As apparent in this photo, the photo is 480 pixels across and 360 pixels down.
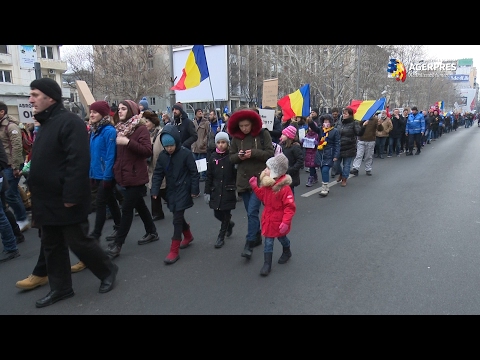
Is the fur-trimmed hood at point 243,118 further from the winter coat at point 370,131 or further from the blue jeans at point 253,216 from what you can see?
the winter coat at point 370,131

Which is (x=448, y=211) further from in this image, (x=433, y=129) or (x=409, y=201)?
(x=433, y=129)

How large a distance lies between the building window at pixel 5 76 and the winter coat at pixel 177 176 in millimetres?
38353

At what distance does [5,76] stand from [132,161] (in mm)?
38701

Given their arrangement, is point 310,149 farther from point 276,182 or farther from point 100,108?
point 100,108

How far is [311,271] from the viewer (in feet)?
12.8

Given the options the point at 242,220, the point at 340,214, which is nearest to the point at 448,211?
the point at 340,214


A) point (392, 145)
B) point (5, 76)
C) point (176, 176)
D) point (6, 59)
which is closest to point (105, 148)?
point (176, 176)

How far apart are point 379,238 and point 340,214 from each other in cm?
124

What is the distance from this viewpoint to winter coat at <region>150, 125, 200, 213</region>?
4.33m

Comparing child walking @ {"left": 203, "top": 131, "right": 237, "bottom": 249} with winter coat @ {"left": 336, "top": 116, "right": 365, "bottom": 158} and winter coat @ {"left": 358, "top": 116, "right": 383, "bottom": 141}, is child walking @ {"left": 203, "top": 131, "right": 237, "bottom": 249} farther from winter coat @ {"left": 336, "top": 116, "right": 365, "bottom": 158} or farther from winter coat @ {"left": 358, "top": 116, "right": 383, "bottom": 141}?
winter coat @ {"left": 358, "top": 116, "right": 383, "bottom": 141}

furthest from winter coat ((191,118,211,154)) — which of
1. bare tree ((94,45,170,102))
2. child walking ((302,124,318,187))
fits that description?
bare tree ((94,45,170,102))

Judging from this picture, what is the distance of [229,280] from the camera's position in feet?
12.2

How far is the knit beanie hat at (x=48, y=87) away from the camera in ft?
10.2

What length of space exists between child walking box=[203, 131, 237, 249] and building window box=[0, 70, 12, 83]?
38.5m
